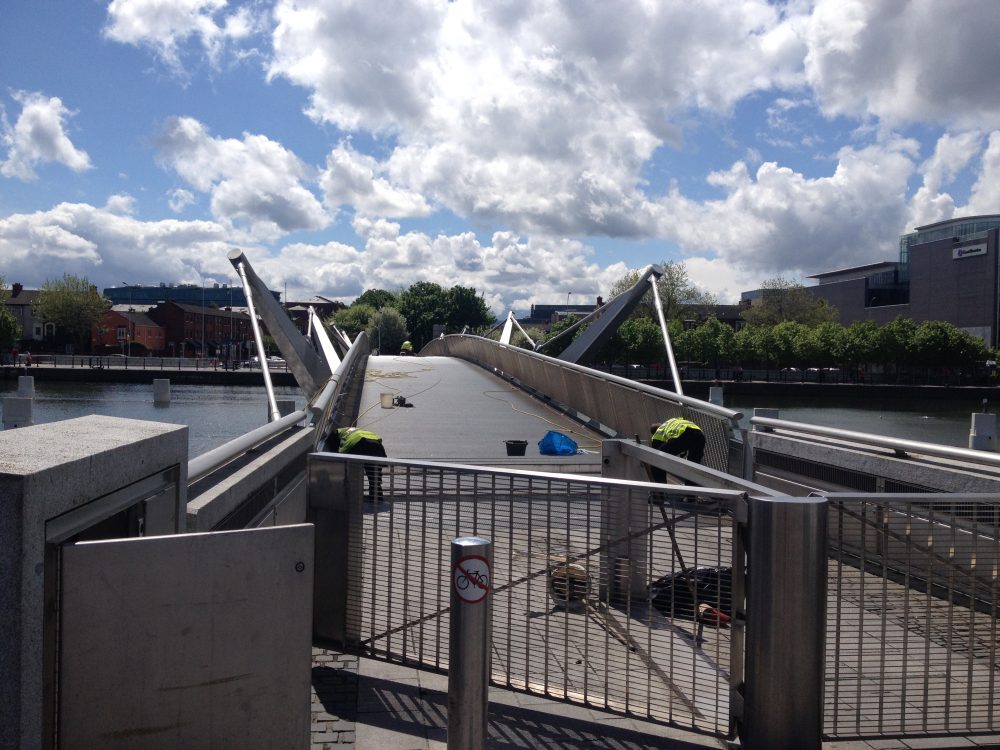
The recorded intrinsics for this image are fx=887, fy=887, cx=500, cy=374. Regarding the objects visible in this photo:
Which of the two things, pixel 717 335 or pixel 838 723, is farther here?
pixel 717 335

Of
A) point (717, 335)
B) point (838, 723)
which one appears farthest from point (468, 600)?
point (717, 335)

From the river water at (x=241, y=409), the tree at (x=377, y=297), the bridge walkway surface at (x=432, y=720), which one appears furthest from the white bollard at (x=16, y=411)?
the tree at (x=377, y=297)

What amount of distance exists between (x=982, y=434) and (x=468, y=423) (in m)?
9.02

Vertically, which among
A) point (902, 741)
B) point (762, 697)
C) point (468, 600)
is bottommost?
point (902, 741)

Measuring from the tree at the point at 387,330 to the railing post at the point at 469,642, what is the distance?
106 m

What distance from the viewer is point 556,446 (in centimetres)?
1344

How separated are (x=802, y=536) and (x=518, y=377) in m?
23.5

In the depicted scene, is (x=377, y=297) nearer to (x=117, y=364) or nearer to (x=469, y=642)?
(x=117, y=364)

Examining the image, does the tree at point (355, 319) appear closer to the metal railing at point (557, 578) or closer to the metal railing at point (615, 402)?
the metal railing at point (615, 402)

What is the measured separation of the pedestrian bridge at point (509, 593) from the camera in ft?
10.6

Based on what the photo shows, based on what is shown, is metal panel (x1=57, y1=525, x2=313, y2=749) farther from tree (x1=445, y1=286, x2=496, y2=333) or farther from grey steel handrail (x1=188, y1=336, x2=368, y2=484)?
tree (x1=445, y1=286, x2=496, y2=333)

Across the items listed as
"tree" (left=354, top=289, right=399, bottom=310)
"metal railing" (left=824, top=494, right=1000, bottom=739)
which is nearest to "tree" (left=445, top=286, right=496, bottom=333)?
"tree" (left=354, top=289, right=399, bottom=310)

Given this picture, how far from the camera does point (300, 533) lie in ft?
11.7

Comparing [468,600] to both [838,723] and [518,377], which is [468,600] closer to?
[838,723]
